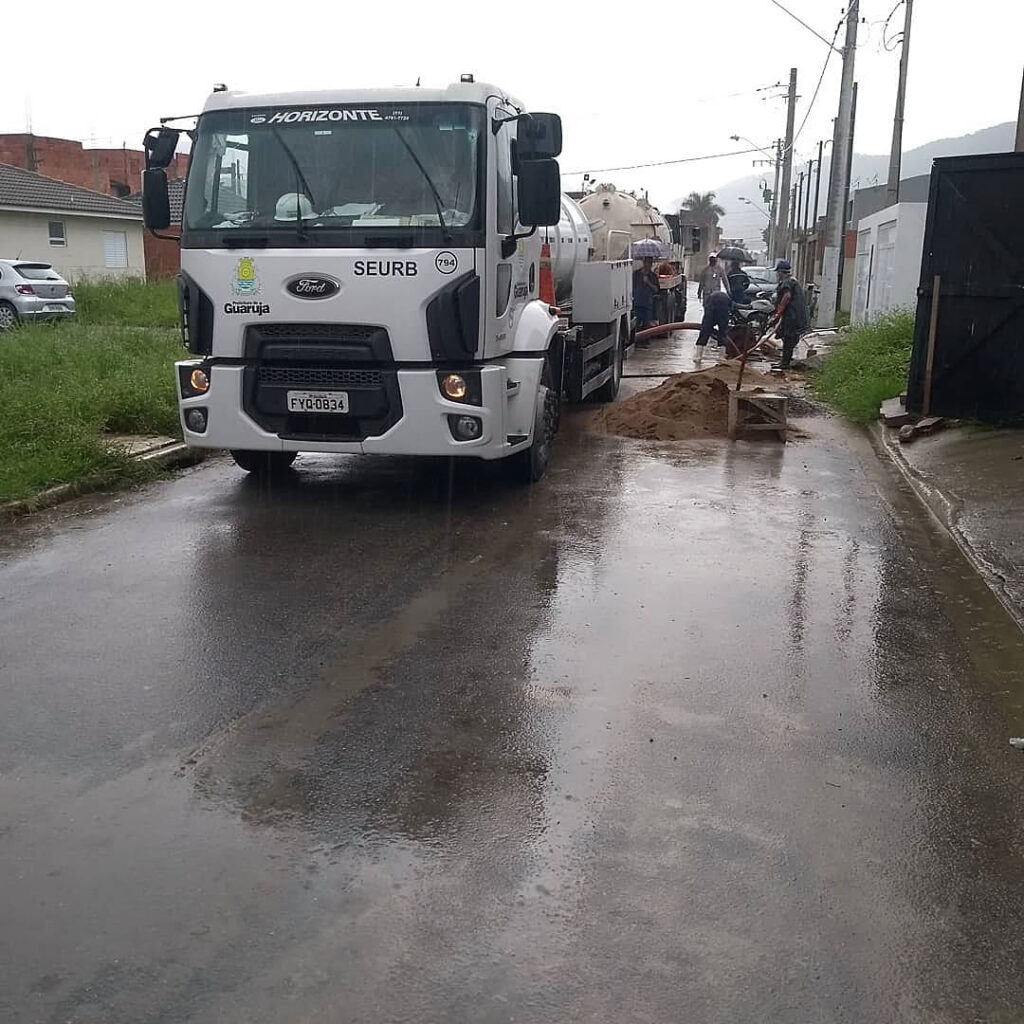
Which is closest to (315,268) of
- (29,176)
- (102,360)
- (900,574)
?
(900,574)

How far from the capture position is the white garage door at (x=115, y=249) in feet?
130

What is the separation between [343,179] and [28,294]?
1814 centimetres

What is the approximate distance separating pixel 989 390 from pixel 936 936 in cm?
918

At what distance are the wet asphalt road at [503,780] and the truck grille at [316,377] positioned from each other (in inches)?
43.1

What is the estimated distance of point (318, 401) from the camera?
26.3 feet

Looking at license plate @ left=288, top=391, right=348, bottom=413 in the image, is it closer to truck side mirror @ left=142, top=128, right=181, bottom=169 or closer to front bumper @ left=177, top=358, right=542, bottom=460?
front bumper @ left=177, top=358, right=542, bottom=460

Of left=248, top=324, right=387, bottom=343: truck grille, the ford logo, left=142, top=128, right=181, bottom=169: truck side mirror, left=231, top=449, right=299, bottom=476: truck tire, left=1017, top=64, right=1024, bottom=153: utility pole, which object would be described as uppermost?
left=1017, top=64, right=1024, bottom=153: utility pole

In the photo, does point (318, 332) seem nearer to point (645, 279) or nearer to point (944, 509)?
point (944, 509)

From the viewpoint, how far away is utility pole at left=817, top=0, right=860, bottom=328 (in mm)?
24938

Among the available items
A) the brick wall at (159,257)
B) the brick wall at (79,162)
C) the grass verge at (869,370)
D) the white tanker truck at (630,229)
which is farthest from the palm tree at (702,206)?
the grass verge at (869,370)

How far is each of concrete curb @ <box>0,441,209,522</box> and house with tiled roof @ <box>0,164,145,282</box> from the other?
2769cm

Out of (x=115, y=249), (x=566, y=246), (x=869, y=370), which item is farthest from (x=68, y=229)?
(x=869, y=370)

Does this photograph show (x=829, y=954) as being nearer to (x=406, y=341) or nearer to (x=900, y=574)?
(x=900, y=574)

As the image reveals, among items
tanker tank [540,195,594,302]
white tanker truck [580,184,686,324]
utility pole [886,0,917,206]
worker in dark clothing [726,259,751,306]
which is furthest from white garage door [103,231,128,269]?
tanker tank [540,195,594,302]
